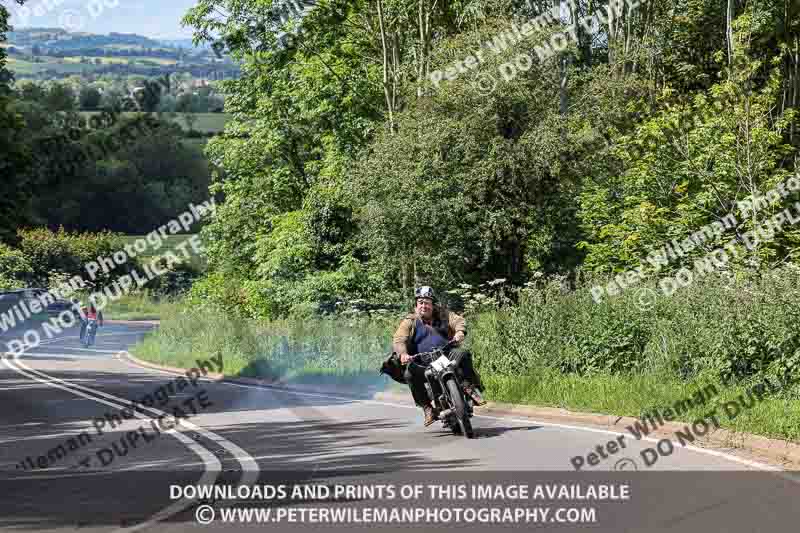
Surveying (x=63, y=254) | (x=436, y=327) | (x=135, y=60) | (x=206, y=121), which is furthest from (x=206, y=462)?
(x=135, y=60)

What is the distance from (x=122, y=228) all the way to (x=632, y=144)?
10057cm

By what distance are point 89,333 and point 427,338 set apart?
4142 cm

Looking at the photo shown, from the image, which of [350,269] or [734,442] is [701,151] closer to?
[350,269]

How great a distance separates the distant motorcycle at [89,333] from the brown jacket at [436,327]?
40.1 meters

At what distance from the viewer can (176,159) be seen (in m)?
148

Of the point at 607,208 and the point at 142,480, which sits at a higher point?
the point at 607,208

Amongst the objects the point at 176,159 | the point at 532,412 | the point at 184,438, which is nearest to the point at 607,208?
the point at 532,412

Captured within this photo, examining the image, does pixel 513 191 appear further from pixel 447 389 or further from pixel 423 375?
A: pixel 447 389

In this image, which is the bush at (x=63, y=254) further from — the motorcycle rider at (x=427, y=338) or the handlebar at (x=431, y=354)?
the handlebar at (x=431, y=354)

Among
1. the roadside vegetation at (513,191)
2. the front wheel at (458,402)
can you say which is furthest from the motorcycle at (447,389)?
the roadside vegetation at (513,191)

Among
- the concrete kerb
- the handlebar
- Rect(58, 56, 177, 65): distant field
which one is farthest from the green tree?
the handlebar

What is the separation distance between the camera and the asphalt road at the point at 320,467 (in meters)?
9.45

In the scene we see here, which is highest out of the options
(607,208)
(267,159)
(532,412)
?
(267,159)

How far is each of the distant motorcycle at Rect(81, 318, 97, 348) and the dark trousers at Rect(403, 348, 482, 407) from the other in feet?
132
